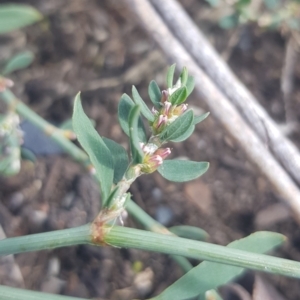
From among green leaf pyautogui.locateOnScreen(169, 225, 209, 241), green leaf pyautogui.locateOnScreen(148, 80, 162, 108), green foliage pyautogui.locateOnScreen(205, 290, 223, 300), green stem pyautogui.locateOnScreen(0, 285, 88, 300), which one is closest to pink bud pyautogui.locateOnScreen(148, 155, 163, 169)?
green leaf pyautogui.locateOnScreen(148, 80, 162, 108)

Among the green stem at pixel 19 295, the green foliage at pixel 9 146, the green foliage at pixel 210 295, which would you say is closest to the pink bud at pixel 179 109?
the green stem at pixel 19 295

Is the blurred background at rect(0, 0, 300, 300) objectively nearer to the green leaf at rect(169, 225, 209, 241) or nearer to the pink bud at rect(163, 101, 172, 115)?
the green leaf at rect(169, 225, 209, 241)

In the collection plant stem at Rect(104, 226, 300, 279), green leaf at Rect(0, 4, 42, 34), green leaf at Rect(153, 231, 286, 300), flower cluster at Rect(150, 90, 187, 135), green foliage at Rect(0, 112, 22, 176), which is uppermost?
green leaf at Rect(0, 4, 42, 34)

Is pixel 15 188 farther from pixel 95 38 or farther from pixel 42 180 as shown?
pixel 95 38

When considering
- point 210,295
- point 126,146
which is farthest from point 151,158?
point 126,146

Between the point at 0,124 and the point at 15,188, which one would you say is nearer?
the point at 0,124

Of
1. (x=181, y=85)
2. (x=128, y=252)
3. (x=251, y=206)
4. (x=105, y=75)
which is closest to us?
(x=181, y=85)

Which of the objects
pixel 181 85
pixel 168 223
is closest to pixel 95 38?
pixel 168 223
